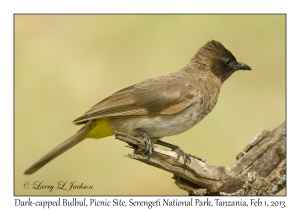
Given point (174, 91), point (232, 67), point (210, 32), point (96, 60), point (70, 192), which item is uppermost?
point (210, 32)

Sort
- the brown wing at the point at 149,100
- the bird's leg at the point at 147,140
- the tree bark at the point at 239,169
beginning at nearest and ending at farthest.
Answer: the bird's leg at the point at 147,140 < the tree bark at the point at 239,169 < the brown wing at the point at 149,100

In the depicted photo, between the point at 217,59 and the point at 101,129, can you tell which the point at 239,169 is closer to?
the point at 217,59

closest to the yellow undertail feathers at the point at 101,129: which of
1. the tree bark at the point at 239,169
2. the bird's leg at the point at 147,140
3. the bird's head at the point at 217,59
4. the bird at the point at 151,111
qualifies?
the bird at the point at 151,111

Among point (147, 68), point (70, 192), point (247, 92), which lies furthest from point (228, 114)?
point (70, 192)

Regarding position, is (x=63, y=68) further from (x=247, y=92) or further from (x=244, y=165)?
(x=244, y=165)

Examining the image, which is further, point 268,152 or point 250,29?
point 250,29

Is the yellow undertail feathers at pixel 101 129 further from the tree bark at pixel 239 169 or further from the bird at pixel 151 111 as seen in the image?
the tree bark at pixel 239 169

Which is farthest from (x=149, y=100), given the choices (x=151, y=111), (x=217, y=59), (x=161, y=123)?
(x=217, y=59)

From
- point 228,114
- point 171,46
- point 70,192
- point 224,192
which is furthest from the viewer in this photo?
point 171,46
